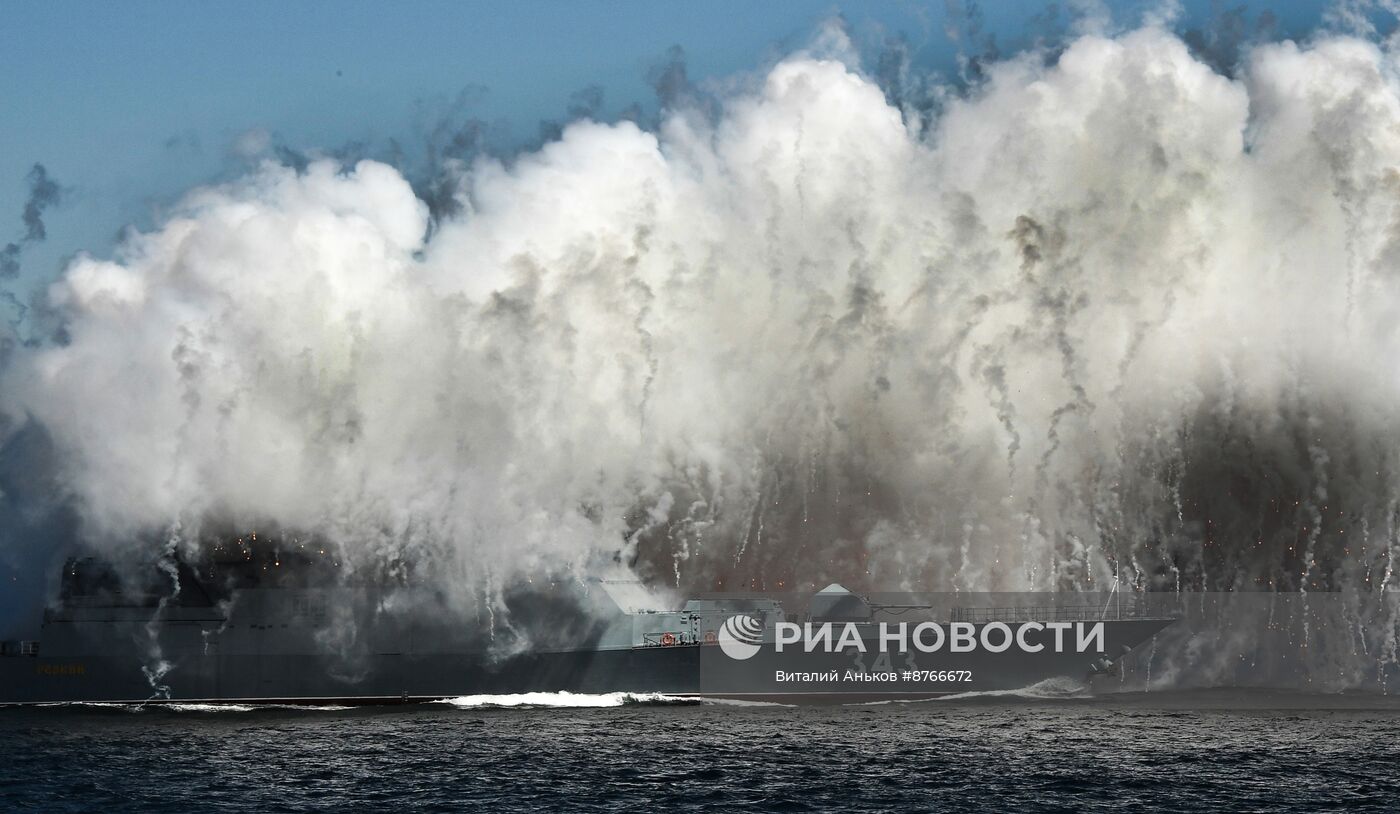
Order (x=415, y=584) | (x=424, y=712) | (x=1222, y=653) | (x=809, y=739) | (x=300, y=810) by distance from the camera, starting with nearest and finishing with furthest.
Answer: (x=300, y=810) → (x=809, y=739) → (x=424, y=712) → (x=415, y=584) → (x=1222, y=653)

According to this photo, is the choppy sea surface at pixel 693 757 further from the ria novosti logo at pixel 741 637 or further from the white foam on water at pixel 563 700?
the ria novosti logo at pixel 741 637

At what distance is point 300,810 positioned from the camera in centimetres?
4925

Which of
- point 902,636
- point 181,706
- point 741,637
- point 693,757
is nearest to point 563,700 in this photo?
point 741,637

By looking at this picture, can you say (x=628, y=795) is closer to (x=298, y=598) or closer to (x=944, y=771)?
(x=944, y=771)

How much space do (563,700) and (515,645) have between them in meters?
4.00

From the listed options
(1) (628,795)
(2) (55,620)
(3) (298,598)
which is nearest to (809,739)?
(1) (628,795)

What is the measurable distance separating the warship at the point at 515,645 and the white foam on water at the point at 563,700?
1.12 ft

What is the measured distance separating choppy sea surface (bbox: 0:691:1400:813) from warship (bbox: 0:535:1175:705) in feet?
4.71

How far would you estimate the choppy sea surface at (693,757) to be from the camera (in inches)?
2008

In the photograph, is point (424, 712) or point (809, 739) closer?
point (809, 739)

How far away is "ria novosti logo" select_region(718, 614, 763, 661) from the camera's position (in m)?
79.9

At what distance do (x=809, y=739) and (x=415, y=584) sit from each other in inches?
1078

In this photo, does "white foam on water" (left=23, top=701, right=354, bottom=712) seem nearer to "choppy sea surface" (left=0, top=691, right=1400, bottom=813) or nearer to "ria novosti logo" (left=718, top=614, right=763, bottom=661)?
"choppy sea surface" (left=0, top=691, right=1400, bottom=813)

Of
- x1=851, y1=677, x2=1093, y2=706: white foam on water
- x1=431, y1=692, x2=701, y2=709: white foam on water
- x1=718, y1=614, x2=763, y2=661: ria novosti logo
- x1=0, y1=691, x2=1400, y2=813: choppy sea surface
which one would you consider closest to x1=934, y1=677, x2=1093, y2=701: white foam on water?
x1=851, y1=677, x2=1093, y2=706: white foam on water
